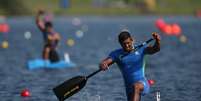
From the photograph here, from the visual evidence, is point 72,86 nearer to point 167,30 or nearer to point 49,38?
point 49,38

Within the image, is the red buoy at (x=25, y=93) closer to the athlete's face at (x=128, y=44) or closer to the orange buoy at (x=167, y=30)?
the athlete's face at (x=128, y=44)

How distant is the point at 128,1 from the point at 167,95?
124 m

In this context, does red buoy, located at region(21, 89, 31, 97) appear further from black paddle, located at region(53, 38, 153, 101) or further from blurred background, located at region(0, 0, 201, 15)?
blurred background, located at region(0, 0, 201, 15)

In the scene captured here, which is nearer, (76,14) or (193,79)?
(193,79)

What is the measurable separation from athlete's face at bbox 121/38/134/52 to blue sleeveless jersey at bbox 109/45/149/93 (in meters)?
0.17

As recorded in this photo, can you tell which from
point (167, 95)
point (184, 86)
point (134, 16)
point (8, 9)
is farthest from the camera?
point (134, 16)

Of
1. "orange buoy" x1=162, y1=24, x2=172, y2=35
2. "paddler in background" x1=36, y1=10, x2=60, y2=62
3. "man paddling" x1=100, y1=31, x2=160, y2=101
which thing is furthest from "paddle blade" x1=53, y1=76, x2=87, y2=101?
"orange buoy" x1=162, y1=24, x2=172, y2=35

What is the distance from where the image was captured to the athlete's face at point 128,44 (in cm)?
1825

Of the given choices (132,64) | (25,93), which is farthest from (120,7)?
(132,64)

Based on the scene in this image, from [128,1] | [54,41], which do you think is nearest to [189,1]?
[128,1]

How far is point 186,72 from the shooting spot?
103 ft

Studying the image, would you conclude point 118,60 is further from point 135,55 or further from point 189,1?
point 189,1

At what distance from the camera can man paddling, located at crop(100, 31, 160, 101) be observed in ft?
60.1

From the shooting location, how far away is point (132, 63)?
61.3ft
